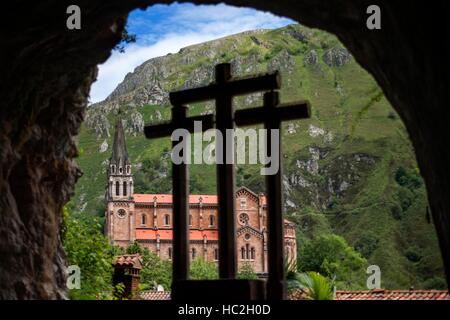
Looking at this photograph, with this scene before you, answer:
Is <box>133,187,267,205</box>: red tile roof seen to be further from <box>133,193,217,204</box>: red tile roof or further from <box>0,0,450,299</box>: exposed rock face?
<box>0,0,450,299</box>: exposed rock face

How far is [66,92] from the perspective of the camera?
9.21 meters

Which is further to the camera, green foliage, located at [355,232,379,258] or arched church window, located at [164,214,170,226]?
arched church window, located at [164,214,170,226]

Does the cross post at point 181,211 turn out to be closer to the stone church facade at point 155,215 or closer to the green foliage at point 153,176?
the stone church facade at point 155,215

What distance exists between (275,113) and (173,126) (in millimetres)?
1360

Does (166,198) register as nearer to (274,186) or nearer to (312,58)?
(312,58)

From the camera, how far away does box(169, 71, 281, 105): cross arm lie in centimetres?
874

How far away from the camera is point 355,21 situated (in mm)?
7047

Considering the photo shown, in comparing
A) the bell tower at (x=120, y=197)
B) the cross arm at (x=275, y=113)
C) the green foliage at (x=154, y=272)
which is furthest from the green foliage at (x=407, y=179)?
the cross arm at (x=275, y=113)

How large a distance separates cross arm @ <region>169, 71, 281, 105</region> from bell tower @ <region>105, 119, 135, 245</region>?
114122 mm

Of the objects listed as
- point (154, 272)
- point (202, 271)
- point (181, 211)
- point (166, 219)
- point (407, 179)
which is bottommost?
point (181, 211)

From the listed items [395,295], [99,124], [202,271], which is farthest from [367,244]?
[395,295]

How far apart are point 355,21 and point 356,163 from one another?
13369 cm

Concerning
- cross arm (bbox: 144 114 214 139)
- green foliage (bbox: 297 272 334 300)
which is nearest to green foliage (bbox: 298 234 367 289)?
green foliage (bbox: 297 272 334 300)
